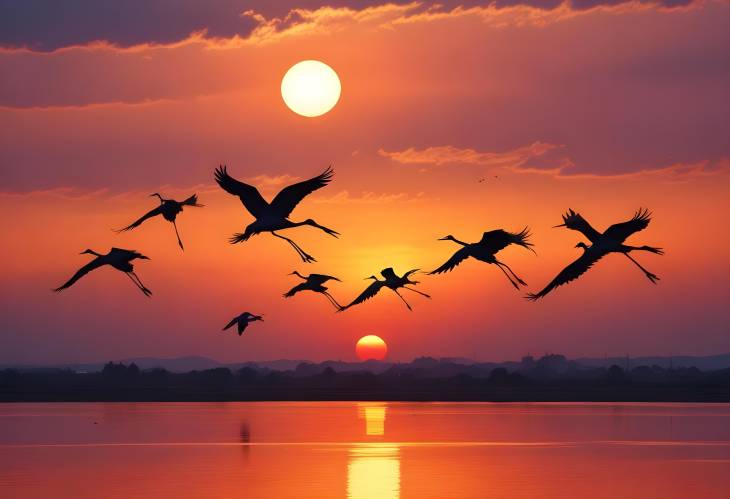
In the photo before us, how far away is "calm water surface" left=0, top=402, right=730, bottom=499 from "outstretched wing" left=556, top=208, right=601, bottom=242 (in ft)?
29.6

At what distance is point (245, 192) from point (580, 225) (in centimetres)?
1206

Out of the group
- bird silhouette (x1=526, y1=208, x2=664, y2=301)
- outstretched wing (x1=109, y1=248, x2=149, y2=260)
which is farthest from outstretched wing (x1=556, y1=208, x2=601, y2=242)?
outstretched wing (x1=109, y1=248, x2=149, y2=260)

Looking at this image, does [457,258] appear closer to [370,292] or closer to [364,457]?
[370,292]

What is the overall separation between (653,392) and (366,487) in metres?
137

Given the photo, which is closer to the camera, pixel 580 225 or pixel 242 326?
pixel 580 225

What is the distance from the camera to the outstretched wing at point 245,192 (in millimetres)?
47906

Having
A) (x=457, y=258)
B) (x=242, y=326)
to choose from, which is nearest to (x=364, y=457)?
(x=242, y=326)

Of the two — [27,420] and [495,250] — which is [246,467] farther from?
[27,420]

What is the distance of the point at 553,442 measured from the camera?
69938 millimetres

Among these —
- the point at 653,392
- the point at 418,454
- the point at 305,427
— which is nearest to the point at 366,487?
the point at 418,454

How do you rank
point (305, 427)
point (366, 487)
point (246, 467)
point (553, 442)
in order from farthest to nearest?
point (305, 427), point (553, 442), point (246, 467), point (366, 487)

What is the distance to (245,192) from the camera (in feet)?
160

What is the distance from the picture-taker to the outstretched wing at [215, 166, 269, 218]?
4791 centimetres

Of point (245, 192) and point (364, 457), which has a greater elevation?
point (245, 192)
